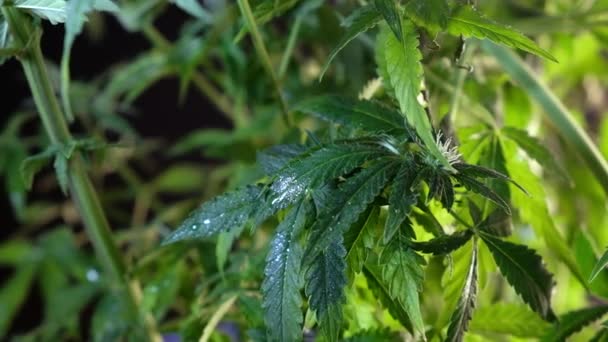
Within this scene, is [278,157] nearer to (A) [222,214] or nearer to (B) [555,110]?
(A) [222,214]

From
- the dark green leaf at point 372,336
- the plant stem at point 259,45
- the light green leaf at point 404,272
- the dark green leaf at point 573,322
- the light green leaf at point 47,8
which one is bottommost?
the dark green leaf at point 573,322

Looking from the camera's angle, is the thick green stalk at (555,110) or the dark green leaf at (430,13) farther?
the thick green stalk at (555,110)

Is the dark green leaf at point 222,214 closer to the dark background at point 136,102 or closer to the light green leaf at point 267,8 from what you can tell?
the light green leaf at point 267,8

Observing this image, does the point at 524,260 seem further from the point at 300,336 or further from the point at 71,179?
the point at 71,179

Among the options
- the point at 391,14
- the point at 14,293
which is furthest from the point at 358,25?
the point at 14,293

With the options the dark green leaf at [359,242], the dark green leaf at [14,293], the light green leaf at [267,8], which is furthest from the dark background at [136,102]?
the dark green leaf at [359,242]

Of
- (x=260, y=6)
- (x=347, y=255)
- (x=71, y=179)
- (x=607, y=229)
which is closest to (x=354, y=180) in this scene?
(x=347, y=255)

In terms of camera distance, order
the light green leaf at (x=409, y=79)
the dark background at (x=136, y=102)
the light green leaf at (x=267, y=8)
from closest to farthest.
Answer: the light green leaf at (x=409, y=79) → the light green leaf at (x=267, y=8) → the dark background at (x=136, y=102)
